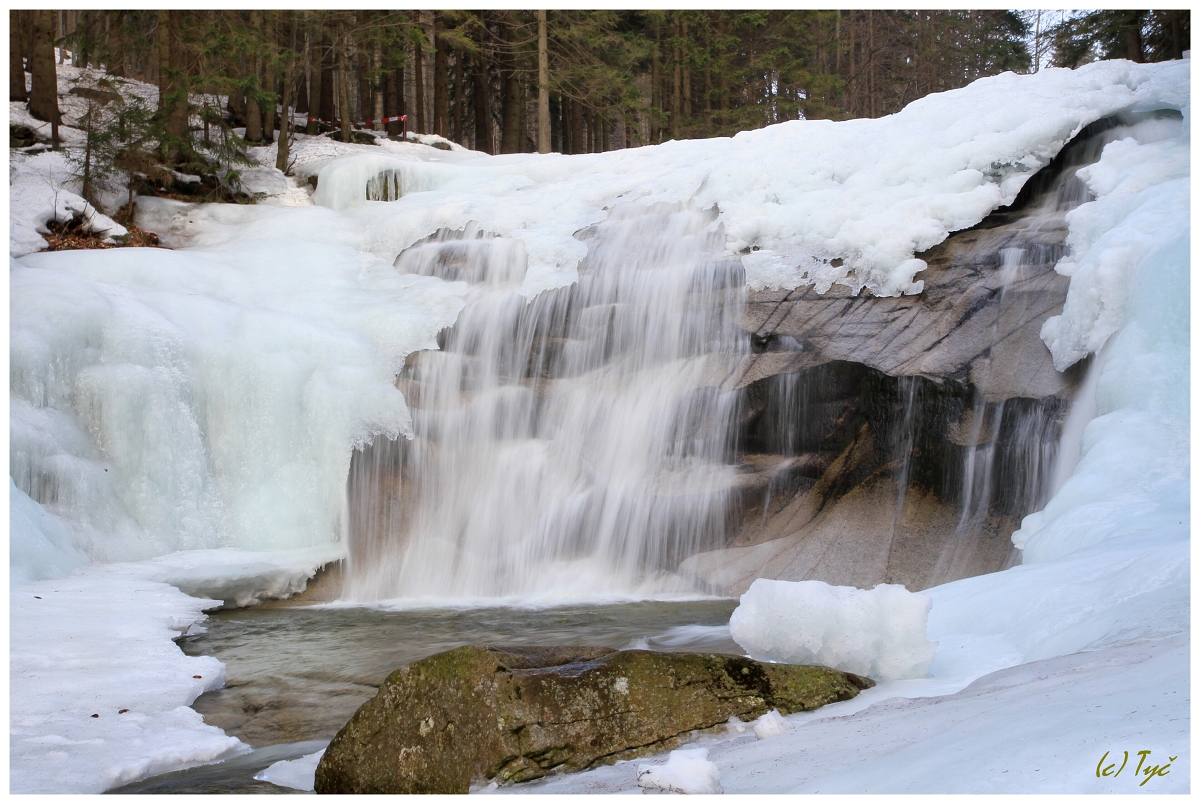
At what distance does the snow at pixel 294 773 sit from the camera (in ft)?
9.90

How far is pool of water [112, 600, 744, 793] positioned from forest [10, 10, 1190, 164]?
858cm

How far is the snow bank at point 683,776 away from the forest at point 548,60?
39.1 ft

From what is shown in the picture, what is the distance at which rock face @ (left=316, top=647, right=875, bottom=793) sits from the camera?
2.79m

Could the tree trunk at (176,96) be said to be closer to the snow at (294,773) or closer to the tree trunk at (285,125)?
the tree trunk at (285,125)

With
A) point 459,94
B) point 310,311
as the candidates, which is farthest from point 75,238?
point 459,94

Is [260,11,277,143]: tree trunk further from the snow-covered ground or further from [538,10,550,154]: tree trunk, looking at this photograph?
[538,10,550,154]: tree trunk

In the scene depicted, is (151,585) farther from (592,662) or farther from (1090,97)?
(1090,97)

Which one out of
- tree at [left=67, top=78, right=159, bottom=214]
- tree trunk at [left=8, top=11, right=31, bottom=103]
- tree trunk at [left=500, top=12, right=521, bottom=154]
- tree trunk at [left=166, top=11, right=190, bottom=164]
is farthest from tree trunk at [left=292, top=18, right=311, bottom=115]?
tree trunk at [left=500, top=12, right=521, bottom=154]

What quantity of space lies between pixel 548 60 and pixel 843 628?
55.2ft

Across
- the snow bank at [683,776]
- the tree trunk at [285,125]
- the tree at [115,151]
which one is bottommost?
the snow bank at [683,776]

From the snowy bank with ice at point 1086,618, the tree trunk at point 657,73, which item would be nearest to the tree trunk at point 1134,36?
the snowy bank with ice at point 1086,618

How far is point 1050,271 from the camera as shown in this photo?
698cm

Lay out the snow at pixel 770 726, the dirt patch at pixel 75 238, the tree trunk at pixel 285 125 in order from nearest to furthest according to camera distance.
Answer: the snow at pixel 770 726
the dirt patch at pixel 75 238
the tree trunk at pixel 285 125
